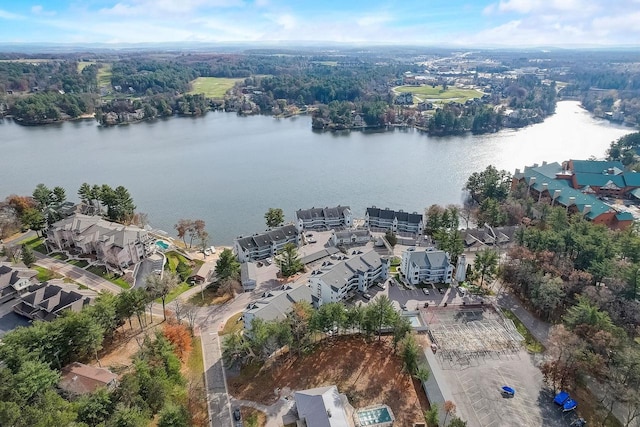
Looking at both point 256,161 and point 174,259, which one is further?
point 256,161

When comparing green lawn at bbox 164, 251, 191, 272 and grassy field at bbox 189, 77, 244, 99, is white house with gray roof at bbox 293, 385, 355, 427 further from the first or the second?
grassy field at bbox 189, 77, 244, 99

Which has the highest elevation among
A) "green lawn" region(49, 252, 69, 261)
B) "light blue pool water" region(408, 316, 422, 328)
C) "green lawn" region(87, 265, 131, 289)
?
"green lawn" region(49, 252, 69, 261)

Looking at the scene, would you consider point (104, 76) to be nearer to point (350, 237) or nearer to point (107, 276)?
point (107, 276)

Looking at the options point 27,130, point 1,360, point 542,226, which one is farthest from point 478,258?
point 27,130

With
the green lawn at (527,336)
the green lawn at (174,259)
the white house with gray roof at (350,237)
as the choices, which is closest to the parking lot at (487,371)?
the green lawn at (527,336)

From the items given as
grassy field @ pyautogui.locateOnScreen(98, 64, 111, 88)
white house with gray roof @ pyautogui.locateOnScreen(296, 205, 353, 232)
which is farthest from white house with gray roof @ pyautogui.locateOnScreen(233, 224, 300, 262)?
grassy field @ pyautogui.locateOnScreen(98, 64, 111, 88)

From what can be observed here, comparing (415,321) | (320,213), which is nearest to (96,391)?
(415,321)

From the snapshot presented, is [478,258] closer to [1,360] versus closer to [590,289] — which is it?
[590,289]
